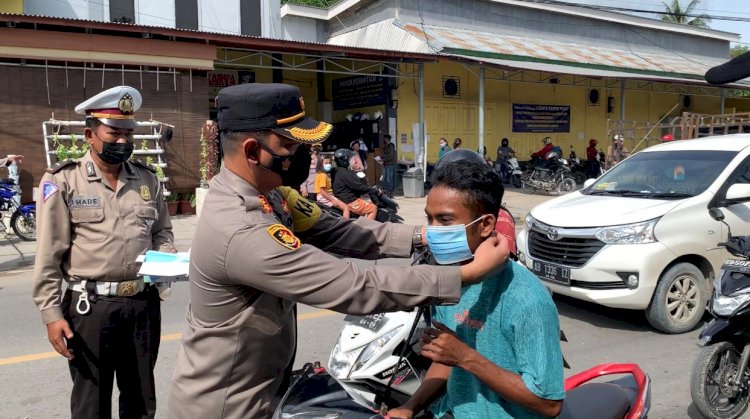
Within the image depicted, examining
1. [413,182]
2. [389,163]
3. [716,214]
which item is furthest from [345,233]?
[389,163]

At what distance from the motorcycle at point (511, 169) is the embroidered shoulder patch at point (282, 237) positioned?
17587mm

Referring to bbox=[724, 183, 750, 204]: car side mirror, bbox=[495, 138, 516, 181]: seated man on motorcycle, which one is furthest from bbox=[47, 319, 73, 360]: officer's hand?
bbox=[495, 138, 516, 181]: seated man on motorcycle

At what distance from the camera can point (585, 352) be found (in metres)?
4.82

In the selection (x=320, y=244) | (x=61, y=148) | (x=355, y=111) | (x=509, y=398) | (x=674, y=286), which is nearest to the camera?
(x=509, y=398)

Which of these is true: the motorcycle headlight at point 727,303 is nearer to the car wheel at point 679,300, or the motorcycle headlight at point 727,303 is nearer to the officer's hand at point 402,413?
the car wheel at point 679,300

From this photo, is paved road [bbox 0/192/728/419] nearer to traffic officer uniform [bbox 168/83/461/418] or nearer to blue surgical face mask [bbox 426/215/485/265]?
traffic officer uniform [bbox 168/83/461/418]

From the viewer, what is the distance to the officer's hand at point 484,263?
160 cm

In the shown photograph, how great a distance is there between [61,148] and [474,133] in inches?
505

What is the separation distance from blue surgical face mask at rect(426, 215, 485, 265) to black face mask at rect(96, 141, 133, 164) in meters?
1.89

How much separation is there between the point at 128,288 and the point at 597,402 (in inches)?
84.5

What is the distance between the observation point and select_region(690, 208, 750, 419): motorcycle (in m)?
3.49

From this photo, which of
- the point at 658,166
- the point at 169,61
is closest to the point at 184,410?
the point at 658,166

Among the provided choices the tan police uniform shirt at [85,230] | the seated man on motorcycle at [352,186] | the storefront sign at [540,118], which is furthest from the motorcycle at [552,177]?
the tan police uniform shirt at [85,230]

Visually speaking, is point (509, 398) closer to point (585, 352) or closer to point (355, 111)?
point (585, 352)
